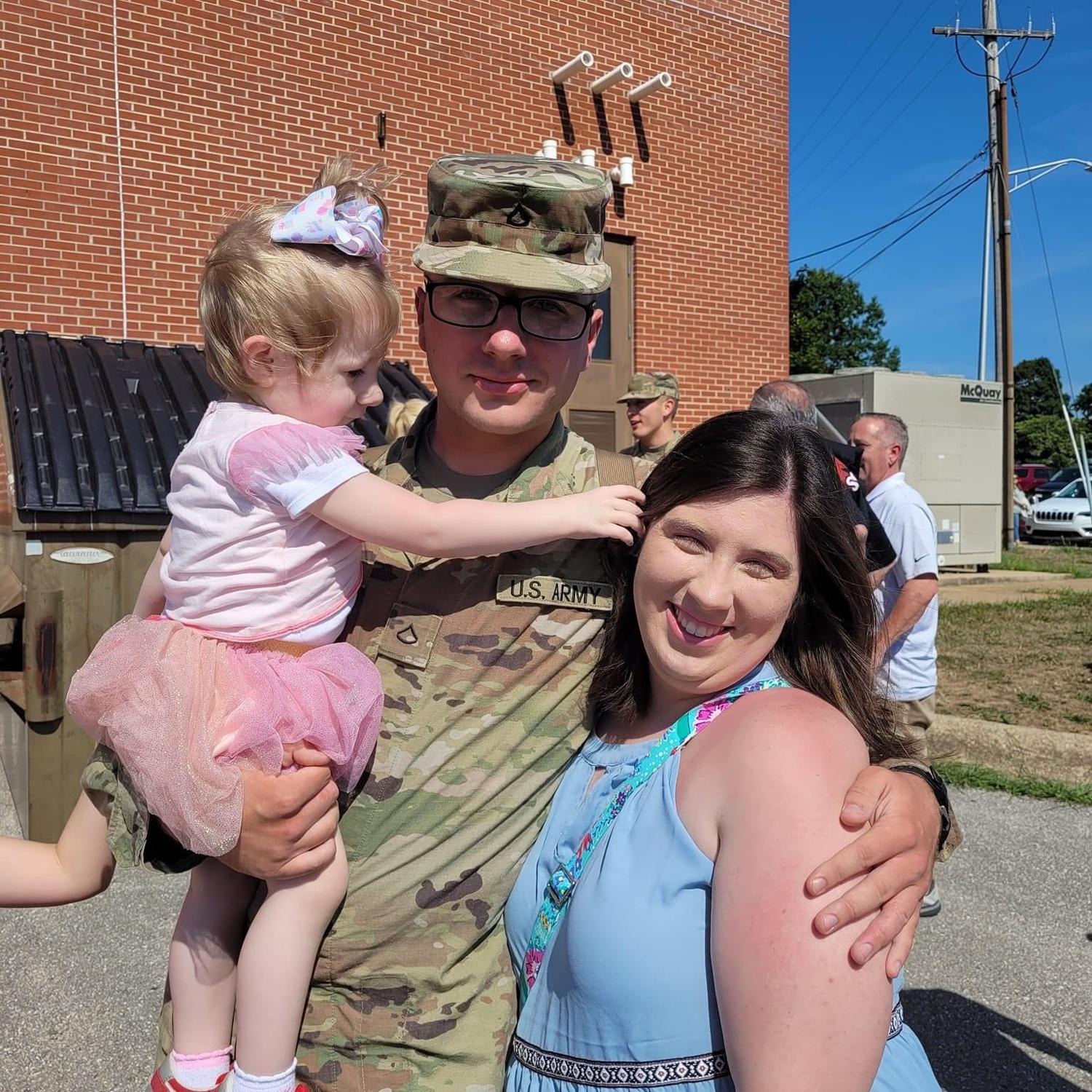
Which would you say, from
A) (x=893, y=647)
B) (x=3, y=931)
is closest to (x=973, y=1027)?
(x=893, y=647)

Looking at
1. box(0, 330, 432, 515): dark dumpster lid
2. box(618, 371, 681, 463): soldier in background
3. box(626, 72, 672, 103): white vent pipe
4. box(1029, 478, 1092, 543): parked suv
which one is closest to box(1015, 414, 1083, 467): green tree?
box(1029, 478, 1092, 543): parked suv

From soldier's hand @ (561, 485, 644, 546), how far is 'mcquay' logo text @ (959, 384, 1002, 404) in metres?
18.0

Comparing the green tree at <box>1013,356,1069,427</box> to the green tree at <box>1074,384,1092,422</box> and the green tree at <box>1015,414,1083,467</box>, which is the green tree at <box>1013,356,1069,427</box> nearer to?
the green tree at <box>1074,384,1092,422</box>

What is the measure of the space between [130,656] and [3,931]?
3635 millimetres

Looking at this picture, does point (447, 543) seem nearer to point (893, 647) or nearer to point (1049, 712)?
point (893, 647)

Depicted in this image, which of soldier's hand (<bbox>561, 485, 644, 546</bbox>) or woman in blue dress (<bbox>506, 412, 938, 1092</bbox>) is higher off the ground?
soldier's hand (<bbox>561, 485, 644, 546</bbox>)

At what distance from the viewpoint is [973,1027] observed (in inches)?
148

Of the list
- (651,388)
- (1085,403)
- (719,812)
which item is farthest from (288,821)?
(1085,403)

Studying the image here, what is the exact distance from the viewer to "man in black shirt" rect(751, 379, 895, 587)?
14.9ft

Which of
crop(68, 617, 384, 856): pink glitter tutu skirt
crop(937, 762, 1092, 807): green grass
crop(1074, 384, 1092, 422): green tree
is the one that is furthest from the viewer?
crop(1074, 384, 1092, 422): green tree

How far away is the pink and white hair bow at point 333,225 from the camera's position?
1733 millimetres

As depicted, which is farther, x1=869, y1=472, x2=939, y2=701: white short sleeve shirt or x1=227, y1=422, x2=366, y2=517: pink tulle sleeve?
x1=869, y1=472, x2=939, y2=701: white short sleeve shirt

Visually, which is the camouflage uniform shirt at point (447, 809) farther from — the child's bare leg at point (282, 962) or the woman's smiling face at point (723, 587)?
the woman's smiling face at point (723, 587)

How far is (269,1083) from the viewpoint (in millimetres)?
1587
